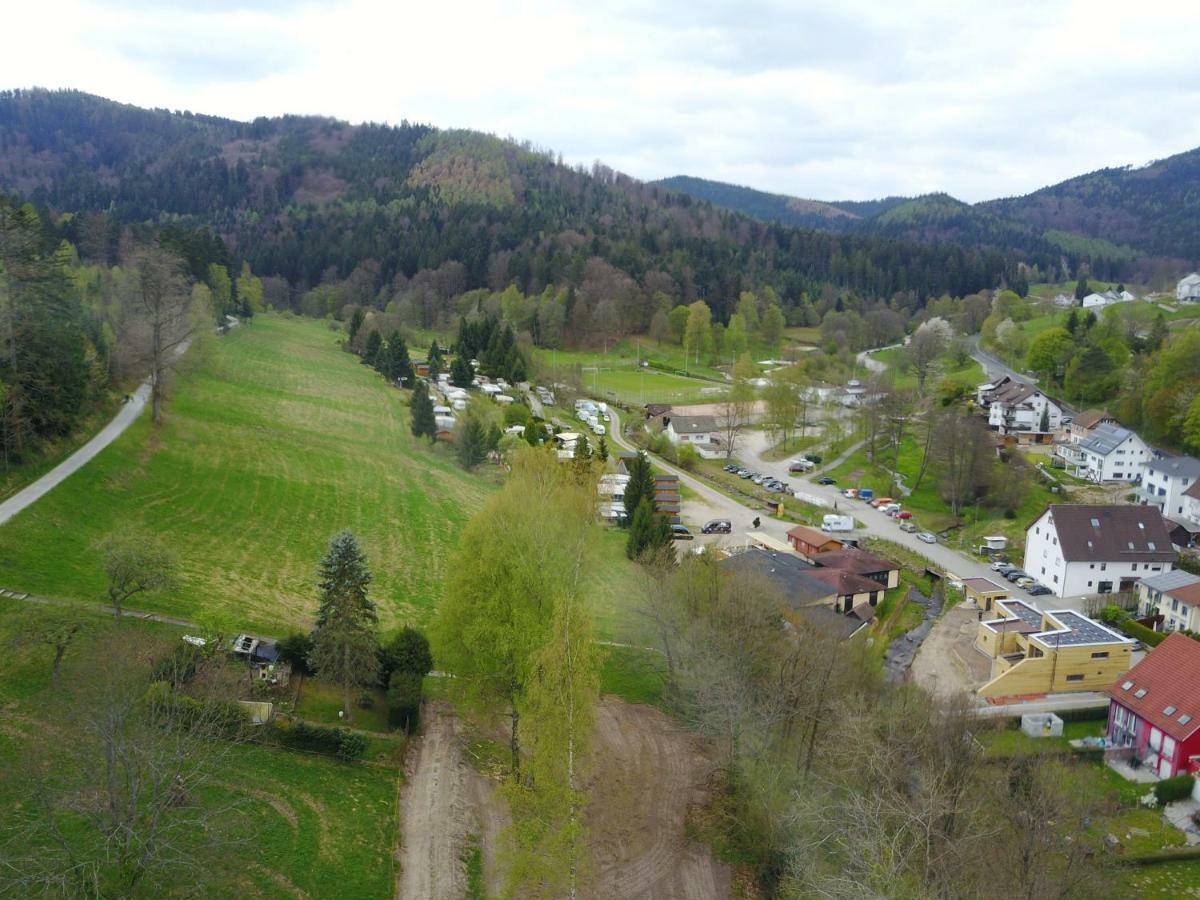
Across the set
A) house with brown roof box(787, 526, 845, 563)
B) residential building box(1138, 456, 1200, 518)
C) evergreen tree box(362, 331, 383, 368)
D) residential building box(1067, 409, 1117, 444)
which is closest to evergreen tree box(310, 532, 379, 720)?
house with brown roof box(787, 526, 845, 563)

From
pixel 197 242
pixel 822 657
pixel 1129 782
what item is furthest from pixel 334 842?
pixel 197 242

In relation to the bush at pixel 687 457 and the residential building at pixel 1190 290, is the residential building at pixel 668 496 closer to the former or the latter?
the bush at pixel 687 457

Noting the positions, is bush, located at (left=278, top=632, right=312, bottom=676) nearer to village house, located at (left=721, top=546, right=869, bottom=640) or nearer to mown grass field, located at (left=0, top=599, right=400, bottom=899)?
mown grass field, located at (left=0, top=599, right=400, bottom=899)

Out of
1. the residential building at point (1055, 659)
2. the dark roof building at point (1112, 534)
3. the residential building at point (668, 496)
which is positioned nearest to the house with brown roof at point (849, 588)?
the residential building at point (1055, 659)

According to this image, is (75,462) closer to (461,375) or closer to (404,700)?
(404,700)

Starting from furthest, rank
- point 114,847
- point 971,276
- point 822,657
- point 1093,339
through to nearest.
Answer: point 971,276 → point 1093,339 → point 822,657 → point 114,847

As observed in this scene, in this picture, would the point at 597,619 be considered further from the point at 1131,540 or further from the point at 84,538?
the point at 1131,540

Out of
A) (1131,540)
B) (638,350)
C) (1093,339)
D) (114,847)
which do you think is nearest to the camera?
(114,847)
